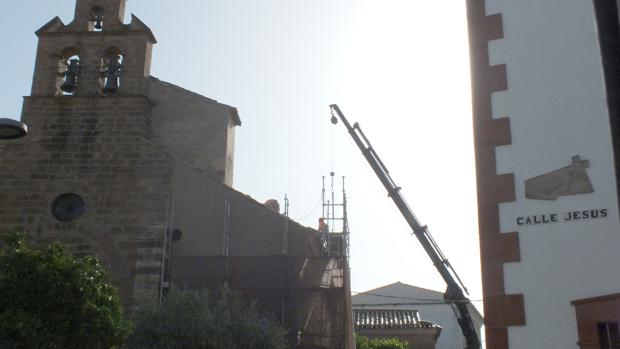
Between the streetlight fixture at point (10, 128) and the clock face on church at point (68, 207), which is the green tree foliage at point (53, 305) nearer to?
the streetlight fixture at point (10, 128)

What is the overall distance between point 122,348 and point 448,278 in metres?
7.59

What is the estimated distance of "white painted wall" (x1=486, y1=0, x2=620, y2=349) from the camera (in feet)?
23.0

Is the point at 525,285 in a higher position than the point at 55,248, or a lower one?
lower

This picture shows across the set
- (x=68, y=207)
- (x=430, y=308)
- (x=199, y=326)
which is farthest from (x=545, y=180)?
(x=430, y=308)

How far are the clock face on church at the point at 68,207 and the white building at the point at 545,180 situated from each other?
514 inches

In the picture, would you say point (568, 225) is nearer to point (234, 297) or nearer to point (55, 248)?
point (55, 248)

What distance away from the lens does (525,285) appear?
7203 mm

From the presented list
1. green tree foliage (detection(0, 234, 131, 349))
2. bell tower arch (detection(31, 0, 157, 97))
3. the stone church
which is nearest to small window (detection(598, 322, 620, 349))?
green tree foliage (detection(0, 234, 131, 349))

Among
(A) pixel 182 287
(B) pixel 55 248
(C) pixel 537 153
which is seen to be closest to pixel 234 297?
(A) pixel 182 287

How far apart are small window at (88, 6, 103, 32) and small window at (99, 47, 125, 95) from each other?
0.87 meters

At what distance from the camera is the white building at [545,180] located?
6.98 m

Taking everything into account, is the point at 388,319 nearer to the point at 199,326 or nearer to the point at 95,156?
the point at 95,156

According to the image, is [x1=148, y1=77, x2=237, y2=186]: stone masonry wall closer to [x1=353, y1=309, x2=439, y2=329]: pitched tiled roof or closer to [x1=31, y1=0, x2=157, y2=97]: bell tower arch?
[x1=31, y1=0, x2=157, y2=97]: bell tower arch

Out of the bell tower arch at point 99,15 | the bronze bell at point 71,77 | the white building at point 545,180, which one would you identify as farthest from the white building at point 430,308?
the white building at point 545,180
